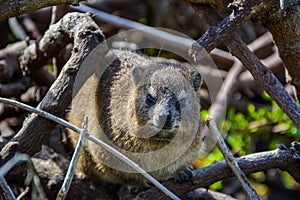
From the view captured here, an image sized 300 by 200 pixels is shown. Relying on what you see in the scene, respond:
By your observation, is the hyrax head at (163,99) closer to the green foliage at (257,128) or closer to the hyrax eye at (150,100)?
the hyrax eye at (150,100)

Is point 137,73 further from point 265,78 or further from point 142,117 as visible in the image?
point 265,78

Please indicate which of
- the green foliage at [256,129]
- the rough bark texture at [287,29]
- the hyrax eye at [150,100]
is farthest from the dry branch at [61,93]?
the green foliage at [256,129]

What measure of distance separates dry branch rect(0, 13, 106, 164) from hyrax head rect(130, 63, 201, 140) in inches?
11.1

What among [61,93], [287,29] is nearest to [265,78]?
[287,29]

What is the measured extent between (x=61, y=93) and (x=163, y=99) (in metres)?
0.48

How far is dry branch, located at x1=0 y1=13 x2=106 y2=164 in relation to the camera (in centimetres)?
307

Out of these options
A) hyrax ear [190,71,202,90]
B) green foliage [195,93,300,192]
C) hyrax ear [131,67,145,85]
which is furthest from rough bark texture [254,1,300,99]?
green foliage [195,93,300,192]

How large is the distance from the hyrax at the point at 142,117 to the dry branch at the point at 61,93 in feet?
0.73

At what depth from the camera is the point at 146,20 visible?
18.2 ft

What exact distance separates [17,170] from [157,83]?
774 mm

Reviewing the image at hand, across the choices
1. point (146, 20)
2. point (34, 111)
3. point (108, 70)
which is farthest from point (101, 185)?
point (146, 20)

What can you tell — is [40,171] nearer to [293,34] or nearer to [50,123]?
[50,123]

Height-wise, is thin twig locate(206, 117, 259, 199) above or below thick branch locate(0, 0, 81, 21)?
below

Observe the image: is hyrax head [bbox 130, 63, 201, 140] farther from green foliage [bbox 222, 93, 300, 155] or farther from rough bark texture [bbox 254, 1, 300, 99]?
green foliage [bbox 222, 93, 300, 155]
